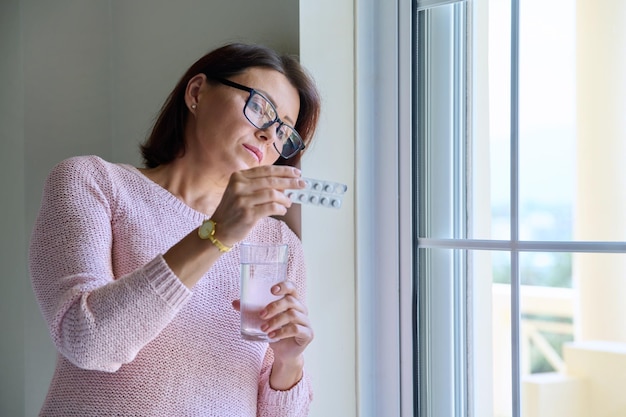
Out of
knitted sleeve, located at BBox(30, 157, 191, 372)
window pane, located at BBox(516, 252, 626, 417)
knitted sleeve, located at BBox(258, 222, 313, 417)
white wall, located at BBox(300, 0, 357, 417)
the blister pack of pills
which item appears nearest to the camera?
knitted sleeve, located at BBox(30, 157, 191, 372)

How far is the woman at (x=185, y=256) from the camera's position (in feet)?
3.39

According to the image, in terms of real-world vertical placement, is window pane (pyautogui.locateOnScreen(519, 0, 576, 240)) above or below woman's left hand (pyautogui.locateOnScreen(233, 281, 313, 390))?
above

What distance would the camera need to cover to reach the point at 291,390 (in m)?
1.35

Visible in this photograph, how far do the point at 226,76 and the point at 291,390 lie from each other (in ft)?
2.01

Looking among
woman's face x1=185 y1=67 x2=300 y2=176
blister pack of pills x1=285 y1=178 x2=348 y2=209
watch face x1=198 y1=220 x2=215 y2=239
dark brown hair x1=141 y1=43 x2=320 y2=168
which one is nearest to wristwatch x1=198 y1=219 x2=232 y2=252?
watch face x1=198 y1=220 x2=215 y2=239

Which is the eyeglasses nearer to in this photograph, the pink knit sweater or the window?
the pink knit sweater

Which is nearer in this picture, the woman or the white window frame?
the woman

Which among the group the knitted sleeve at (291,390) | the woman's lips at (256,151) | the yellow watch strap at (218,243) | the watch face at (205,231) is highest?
the woman's lips at (256,151)

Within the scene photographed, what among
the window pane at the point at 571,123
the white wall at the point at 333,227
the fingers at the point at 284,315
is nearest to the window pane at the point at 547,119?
the window pane at the point at 571,123

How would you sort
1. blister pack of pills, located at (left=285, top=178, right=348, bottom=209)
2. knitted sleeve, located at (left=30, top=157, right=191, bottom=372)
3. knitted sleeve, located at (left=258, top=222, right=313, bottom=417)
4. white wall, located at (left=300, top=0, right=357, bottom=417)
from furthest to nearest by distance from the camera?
white wall, located at (left=300, top=0, right=357, bottom=417)
knitted sleeve, located at (left=258, top=222, right=313, bottom=417)
blister pack of pills, located at (left=285, top=178, right=348, bottom=209)
knitted sleeve, located at (left=30, top=157, right=191, bottom=372)

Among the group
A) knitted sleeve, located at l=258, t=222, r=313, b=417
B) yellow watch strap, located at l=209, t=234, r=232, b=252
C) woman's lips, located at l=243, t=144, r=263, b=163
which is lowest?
knitted sleeve, located at l=258, t=222, r=313, b=417

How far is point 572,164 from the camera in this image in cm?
129

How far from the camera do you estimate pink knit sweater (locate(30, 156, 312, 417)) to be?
102 cm

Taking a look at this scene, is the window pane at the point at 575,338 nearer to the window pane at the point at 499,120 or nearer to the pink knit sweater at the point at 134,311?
the window pane at the point at 499,120
